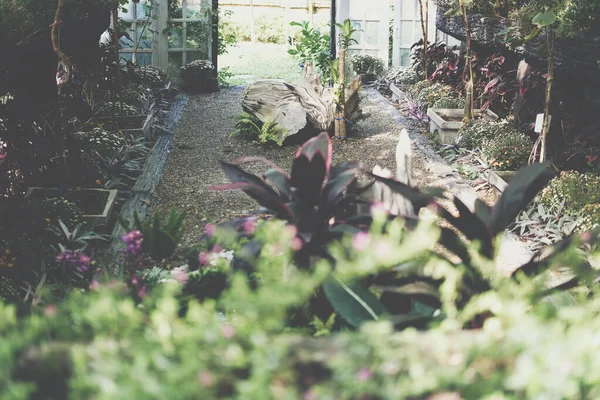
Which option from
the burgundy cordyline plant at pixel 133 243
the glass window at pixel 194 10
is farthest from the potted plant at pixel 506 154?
the glass window at pixel 194 10

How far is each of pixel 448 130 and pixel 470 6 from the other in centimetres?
172

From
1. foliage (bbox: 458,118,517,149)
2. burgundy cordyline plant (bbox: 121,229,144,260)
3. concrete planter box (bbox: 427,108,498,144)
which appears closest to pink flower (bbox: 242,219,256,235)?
burgundy cordyline plant (bbox: 121,229,144,260)

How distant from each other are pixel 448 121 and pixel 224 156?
102 inches

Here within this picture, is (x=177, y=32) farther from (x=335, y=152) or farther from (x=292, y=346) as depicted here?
(x=292, y=346)

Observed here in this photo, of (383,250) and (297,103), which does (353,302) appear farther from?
(297,103)

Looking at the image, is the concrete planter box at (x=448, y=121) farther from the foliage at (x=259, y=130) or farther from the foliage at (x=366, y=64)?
the foliage at (x=366, y=64)

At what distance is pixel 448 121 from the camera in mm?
7848

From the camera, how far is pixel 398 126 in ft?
28.3

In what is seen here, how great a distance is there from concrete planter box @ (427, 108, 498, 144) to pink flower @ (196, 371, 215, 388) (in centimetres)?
655

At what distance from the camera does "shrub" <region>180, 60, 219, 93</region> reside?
36.2 feet

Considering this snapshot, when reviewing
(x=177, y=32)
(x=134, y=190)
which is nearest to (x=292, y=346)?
(x=134, y=190)

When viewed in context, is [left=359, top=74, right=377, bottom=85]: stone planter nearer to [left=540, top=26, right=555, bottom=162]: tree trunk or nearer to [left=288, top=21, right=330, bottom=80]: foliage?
[left=288, top=21, right=330, bottom=80]: foliage

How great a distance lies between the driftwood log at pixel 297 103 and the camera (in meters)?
7.71

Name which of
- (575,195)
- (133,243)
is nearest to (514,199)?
(133,243)
